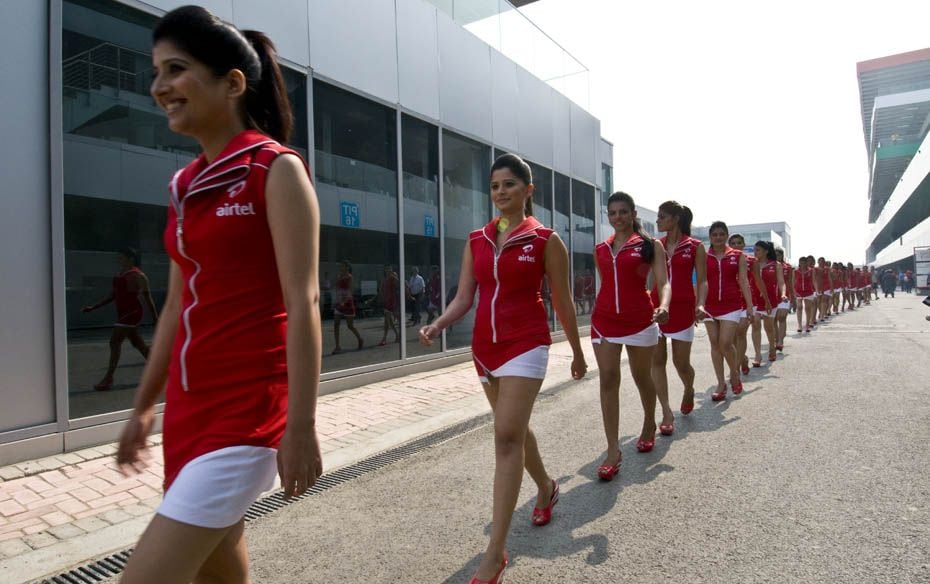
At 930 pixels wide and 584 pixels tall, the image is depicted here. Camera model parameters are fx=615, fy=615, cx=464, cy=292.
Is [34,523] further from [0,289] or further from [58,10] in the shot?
[58,10]

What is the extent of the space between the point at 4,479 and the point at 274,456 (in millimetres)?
4271

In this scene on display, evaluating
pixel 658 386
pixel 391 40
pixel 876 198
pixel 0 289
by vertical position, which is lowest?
pixel 658 386

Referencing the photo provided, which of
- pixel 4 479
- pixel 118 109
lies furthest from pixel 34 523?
pixel 118 109

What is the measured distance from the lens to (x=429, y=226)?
390 inches

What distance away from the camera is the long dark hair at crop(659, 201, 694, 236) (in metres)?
5.74

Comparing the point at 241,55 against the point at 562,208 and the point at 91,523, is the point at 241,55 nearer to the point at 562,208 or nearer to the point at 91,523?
the point at 91,523

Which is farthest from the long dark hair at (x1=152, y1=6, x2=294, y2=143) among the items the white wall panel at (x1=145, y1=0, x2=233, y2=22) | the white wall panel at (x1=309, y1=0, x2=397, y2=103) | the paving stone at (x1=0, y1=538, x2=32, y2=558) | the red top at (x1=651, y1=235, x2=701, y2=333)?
the white wall panel at (x1=309, y1=0, x2=397, y2=103)

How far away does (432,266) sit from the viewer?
991 centimetres

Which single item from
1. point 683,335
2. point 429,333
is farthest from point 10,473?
point 683,335

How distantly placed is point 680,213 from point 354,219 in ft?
14.3

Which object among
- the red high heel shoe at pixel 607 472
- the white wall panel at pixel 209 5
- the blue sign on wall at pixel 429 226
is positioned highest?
the white wall panel at pixel 209 5

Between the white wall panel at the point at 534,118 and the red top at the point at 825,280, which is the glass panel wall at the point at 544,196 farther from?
the red top at the point at 825,280

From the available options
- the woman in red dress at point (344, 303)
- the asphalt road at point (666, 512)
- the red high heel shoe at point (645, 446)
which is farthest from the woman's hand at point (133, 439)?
the woman in red dress at point (344, 303)

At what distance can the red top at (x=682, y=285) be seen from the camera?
5832mm
